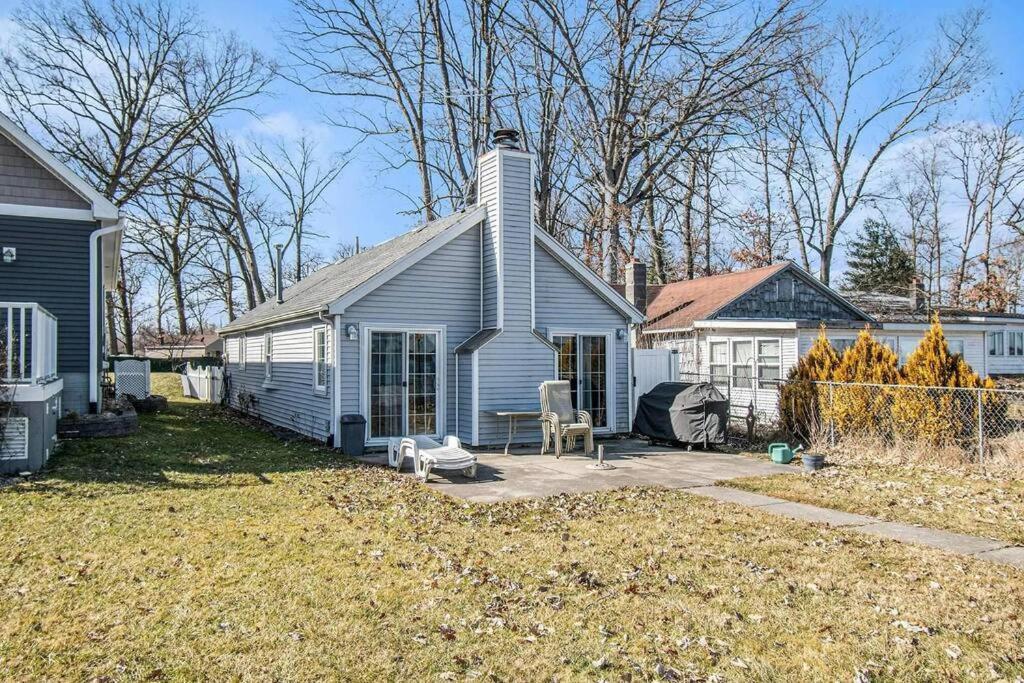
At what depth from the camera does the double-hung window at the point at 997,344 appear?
26.7 metres

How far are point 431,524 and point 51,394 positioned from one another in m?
6.43

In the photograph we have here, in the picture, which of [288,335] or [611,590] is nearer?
[611,590]

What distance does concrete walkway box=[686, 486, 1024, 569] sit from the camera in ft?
20.9

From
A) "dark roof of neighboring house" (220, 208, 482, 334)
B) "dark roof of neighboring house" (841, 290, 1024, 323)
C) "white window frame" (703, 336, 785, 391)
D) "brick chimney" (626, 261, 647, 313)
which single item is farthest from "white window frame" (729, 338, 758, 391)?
"dark roof of neighboring house" (220, 208, 482, 334)

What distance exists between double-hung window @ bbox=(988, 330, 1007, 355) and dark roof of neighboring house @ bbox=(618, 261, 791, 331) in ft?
33.7

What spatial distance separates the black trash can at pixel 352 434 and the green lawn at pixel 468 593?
12.2 feet

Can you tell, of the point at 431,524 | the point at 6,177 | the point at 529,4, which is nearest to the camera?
the point at 431,524

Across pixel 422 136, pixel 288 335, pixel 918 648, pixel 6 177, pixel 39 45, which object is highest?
pixel 39 45

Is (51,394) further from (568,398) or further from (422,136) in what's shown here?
(422,136)

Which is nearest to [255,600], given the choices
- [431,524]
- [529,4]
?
[431,524]

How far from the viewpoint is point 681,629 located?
4.66 meters

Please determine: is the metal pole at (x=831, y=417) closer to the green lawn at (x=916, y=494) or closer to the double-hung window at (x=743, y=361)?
the green lawn at (x=916, y=494)

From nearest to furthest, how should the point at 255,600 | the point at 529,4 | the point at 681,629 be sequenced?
the point at 681,629
the point at 255,600
the point at 529,4

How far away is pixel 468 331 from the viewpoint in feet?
45.1
